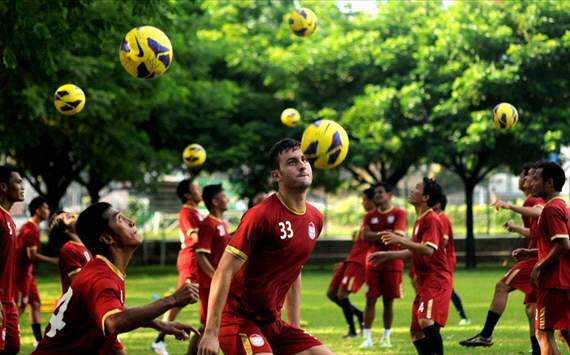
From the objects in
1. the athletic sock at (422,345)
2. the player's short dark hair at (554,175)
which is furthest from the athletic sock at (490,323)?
the player's short dark hair at (554,175)

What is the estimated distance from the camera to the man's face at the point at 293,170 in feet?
23.4

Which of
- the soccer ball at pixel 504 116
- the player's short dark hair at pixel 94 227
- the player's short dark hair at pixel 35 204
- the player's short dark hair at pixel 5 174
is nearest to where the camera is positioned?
the player's short dark hair at pixel 94 227

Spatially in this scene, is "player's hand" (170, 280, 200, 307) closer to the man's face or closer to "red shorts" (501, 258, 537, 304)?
the man's face

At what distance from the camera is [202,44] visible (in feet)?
112

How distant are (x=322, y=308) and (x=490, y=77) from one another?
40.2 ft

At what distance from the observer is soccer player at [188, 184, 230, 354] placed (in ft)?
37.3

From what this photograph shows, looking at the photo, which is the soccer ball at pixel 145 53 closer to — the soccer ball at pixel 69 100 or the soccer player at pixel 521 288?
the soccer ball at pixel 69 100

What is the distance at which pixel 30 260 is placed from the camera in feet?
46.0

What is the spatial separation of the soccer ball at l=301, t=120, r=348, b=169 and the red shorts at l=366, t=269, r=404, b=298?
6.11 m

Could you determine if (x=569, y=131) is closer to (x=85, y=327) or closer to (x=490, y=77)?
(x=490, y=77)

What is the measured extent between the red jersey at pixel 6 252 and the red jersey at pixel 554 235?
4969 mm

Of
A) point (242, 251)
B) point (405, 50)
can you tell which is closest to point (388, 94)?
point (405, 50)

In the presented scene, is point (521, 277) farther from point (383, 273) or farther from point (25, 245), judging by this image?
point (25, 245)

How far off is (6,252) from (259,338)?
3.21m
